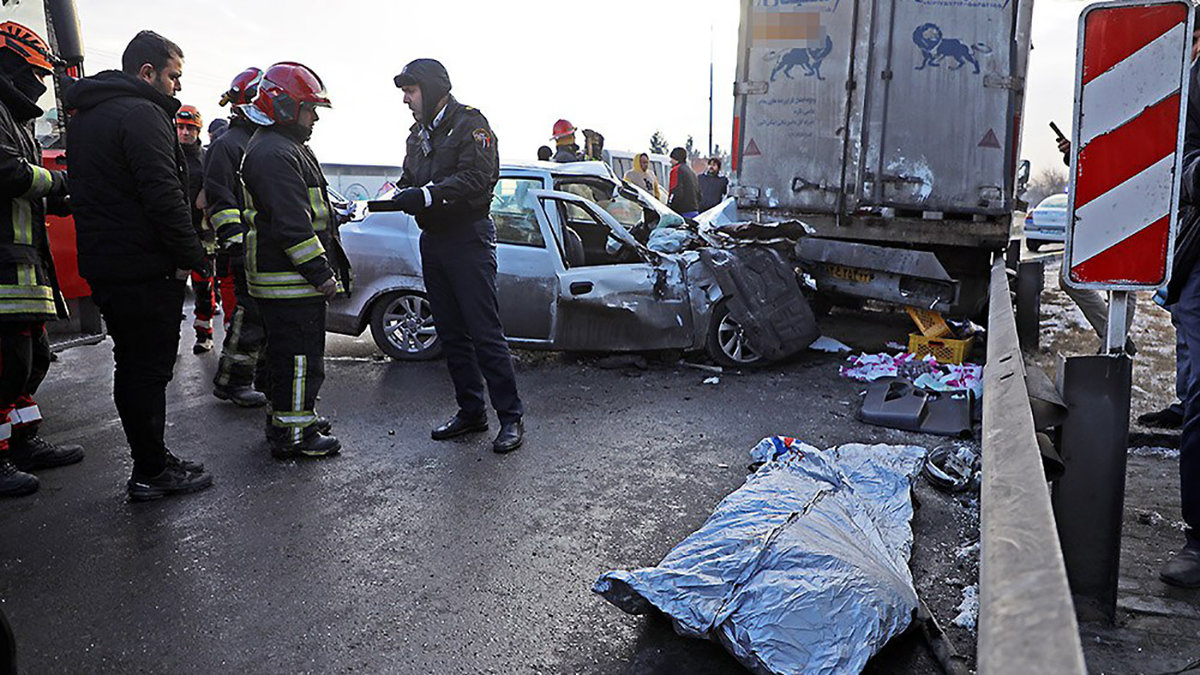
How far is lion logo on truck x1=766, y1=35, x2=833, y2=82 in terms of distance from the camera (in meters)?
7.21

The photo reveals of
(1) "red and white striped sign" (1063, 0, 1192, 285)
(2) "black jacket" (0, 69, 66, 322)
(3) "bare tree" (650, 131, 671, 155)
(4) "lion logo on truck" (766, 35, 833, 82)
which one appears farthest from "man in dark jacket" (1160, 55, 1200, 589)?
(3) "bare tree" (650, 131, 671, 155)

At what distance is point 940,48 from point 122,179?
616 centimetres

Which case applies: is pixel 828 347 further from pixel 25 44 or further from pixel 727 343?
pixel 25 44

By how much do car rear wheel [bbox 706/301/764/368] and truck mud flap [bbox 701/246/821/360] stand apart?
0.07 meters

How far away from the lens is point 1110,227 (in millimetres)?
2625

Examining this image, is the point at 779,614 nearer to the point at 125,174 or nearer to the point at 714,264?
the point at 125,174

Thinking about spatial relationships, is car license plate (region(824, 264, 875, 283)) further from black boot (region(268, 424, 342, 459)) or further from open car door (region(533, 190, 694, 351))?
black boot (region(268, 424, 342, 459))

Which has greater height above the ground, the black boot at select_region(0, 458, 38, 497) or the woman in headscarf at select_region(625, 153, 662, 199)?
the woman in headscarf at select_region(625, 153, 662, 199)

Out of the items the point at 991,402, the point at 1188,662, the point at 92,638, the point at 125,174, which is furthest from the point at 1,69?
the point at 1188,662

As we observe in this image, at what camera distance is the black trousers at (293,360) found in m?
4.29

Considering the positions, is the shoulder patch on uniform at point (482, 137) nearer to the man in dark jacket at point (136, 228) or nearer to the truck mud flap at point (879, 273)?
the man in dark jacket at point (136, 228)

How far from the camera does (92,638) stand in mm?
2648

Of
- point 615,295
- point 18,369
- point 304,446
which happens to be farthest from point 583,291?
point 18,369

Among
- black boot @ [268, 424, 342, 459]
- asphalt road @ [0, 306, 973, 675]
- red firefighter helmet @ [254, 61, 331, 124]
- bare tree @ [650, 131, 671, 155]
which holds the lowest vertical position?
asphalt road @ [0, 306, 973, 675]
